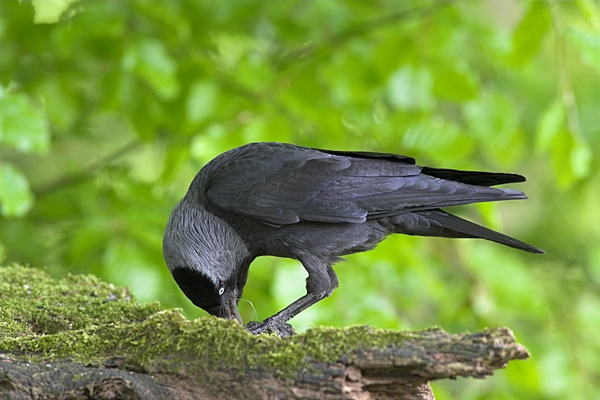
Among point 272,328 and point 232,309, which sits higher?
point 232,309

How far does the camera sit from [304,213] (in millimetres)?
4547

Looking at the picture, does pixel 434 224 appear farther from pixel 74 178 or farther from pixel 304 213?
pixel 74 178

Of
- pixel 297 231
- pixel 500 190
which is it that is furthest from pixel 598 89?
pixel 297 231

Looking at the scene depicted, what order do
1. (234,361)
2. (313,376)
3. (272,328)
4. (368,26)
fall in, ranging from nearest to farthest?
(313,376) < (234,361) < (272,328) < (368,26)

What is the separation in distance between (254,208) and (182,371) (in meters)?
1.65

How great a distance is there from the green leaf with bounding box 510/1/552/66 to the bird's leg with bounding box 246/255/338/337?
2.53 meters

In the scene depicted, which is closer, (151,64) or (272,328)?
(272,328)

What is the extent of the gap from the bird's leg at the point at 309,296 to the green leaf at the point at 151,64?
2256 millimetres

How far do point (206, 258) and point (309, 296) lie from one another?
30.2 inches

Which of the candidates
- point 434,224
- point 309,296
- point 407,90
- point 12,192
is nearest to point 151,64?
point 12,192

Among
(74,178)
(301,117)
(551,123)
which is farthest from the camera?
(74,178)

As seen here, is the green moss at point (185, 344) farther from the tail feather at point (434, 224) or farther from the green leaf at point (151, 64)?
the green leaf at point (151, 64)

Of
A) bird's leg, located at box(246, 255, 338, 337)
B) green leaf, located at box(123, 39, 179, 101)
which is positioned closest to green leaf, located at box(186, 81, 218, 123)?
green leaf, located at box(123, 39, 179, 101)

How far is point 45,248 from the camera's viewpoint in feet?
23.5
